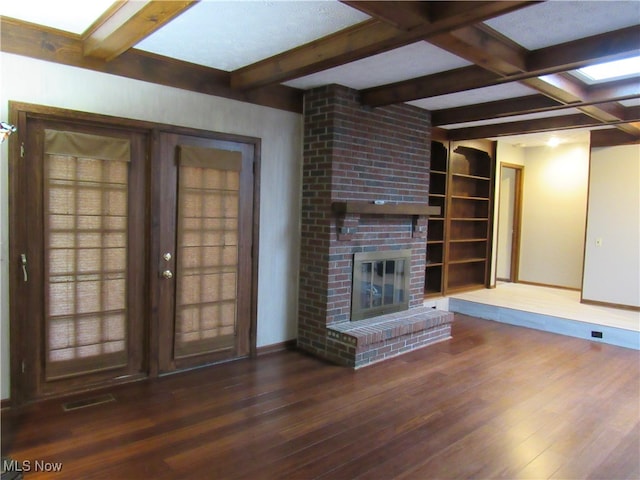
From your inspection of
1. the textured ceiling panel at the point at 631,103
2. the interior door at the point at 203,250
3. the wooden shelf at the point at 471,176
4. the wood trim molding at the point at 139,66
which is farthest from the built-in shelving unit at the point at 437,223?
the interior door at the point at 203,250

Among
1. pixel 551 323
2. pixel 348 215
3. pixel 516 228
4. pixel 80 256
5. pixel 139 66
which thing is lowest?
pixel 551 323

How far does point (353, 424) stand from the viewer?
10.1ft

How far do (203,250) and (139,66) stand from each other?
154 cm

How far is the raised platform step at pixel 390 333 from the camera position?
4.18 metres

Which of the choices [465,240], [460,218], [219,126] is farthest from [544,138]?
[219,126]

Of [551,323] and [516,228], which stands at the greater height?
[516,228]

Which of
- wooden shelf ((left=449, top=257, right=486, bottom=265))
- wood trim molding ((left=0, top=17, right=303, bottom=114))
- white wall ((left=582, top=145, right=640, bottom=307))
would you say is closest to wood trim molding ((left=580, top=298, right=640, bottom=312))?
white wall ((left=582, top=145, right=640, bottom=307))

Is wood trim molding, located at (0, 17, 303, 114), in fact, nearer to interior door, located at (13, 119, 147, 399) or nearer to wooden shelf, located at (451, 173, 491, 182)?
interior door, located at (13, 119, 147, 399)

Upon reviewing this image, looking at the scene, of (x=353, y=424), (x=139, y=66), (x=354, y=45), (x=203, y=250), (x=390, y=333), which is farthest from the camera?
(x=390, y=333)

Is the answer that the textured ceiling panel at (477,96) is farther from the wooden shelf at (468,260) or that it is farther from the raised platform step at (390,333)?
the wooden shelf at (468,260)

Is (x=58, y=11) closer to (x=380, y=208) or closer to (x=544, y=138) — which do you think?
(x=380, y=208)

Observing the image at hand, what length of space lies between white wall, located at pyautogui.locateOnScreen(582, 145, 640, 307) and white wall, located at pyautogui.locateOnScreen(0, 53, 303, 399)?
4186 millimetres

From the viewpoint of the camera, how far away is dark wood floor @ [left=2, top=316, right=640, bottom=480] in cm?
255

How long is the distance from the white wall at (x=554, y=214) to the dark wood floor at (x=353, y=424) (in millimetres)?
3384
